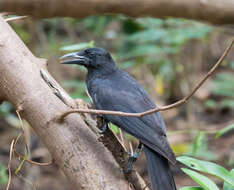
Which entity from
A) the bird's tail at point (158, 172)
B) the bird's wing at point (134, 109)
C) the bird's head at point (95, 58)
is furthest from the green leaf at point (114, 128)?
the bird's head at point (95, 58)

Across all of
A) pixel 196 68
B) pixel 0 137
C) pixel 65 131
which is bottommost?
pixel 0 137

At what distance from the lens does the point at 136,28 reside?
4.56 m

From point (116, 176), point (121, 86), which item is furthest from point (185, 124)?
point (116, 176)

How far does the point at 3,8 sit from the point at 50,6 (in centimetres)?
17

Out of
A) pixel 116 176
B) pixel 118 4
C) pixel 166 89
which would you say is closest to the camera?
pixel 118 4

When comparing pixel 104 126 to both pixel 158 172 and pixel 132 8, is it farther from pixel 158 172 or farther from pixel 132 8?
pixel 132 8

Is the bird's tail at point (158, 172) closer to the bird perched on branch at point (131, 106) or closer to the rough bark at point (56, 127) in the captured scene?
the bird perched on branch at point (131, 106)

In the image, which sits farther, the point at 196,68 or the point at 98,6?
the point at 196,68

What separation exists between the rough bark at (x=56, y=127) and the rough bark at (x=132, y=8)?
678 millimetres

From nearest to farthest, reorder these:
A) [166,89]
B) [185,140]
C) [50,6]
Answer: [50,6] < [185,140] < [166,89]

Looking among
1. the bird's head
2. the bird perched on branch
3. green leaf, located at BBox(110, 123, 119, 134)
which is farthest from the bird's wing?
the bird's head

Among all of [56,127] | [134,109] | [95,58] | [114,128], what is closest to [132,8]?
[56,127]

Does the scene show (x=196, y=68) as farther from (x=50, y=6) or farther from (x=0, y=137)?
(x=50, y=6)

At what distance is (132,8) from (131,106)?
36.0 inches
